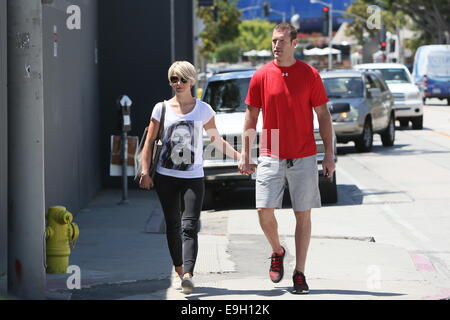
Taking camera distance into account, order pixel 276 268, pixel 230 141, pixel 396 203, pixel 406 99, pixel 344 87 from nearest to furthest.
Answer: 1. pixel 276 268
2. pixel 230 141
3. pixel 396 203
4. pixel 344 87
5. pixel 406 99

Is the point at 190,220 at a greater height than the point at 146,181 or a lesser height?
lesser

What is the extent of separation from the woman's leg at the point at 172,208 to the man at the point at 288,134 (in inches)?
21.9

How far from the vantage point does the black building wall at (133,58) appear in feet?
54.3

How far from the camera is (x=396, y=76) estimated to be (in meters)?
30.3

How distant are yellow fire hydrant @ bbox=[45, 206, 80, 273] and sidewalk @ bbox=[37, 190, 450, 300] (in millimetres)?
115

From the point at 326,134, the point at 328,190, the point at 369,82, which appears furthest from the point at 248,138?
the point at 369,82

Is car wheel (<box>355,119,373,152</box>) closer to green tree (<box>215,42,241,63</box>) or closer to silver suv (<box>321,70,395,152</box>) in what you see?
silver suv (<box>321,70,395,152</box>)

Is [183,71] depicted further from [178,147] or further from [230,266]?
[230,266]

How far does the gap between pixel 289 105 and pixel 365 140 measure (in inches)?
585

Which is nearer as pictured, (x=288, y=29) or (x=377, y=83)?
(x=288, y=29)

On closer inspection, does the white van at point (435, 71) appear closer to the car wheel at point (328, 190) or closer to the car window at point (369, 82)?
the car window at point (369, 82)

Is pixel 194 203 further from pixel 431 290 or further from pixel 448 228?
pixel 448 228

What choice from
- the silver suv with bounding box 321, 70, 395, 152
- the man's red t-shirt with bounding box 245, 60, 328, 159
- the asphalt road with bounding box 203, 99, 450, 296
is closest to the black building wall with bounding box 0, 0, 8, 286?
the man's red t-shirt with bounding box 245, 60, 328, 159

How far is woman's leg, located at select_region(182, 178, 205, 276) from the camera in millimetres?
8188
